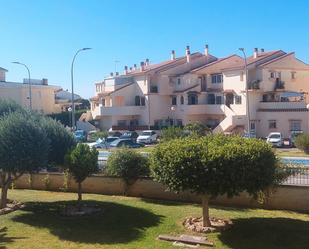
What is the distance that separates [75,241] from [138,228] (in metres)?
2.72

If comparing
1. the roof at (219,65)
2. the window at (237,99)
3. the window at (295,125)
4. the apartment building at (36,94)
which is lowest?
the window at (295,125)

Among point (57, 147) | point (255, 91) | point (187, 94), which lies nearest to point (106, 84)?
point (187, 94)

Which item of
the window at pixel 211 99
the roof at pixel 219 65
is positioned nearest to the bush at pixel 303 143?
the window at pixel 211 99

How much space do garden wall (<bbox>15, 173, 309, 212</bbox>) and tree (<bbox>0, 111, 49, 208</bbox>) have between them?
5.73 meters

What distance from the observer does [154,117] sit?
245 ft

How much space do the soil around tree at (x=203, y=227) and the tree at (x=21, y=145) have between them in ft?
23.9

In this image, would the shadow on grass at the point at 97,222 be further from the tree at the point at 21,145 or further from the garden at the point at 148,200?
the tree at the point at 21,145

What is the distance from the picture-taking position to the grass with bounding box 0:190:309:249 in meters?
16.9

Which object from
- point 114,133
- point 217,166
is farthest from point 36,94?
point 217,166

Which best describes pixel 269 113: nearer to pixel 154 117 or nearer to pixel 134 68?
pixel 154 117

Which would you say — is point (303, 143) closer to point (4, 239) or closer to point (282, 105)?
point (282, 105)

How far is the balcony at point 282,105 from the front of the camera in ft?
194

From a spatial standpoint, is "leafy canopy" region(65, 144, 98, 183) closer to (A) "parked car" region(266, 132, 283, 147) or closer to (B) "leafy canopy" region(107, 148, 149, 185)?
(B) "leafy canopy" region(107, 148, 149, 185)

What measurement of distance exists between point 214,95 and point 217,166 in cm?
5437
